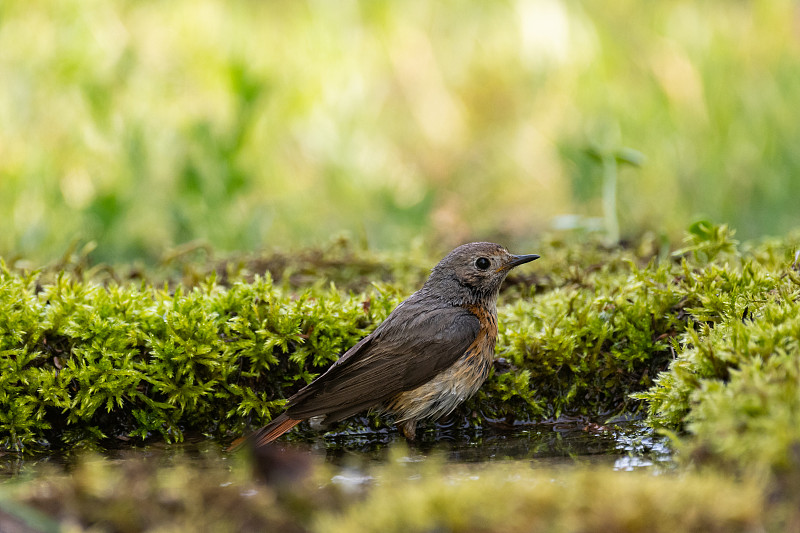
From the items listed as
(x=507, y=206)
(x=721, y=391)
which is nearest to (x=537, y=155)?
(x=507, y=206)

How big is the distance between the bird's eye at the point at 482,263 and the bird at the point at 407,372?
36 centimetres

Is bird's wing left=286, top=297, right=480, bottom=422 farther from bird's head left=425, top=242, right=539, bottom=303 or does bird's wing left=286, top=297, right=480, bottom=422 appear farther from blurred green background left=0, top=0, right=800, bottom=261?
blurred green background left=0, top=0, right=800, bottom=261

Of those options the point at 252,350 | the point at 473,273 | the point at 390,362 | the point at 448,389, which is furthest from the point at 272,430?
the point at 473,273

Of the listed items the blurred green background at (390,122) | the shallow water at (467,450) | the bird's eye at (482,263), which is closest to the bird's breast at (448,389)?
the shallow water at (467,450)

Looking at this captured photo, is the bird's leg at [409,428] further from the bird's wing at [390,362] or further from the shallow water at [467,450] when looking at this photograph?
the bird's wing at [390,362]

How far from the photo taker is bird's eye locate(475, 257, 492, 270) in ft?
16.0

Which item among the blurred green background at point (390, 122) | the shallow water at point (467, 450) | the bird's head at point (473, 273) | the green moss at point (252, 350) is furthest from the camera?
the blurred green background at point (390, 122)

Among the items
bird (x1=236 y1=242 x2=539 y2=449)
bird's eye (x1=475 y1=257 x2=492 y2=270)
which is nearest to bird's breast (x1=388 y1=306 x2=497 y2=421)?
bird (x1=236 y1=242 x2=539 y2=449)

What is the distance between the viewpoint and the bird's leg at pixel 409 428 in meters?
4.32

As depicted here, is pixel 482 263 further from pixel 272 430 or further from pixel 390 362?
pixel 272 430

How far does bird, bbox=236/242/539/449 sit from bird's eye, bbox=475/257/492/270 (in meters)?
0.36

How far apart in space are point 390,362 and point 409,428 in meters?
0.38

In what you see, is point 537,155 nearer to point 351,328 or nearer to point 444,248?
point 444,248

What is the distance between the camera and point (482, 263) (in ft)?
16.1
